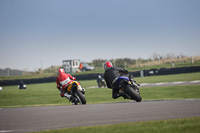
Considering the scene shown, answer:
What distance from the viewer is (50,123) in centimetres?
694

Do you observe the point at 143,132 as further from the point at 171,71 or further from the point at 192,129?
the point at 171,71

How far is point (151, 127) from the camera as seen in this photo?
5.63 m

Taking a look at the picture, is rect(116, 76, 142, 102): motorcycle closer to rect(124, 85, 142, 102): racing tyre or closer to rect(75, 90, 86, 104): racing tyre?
rect(124, 85, 142, 102): racing tyre

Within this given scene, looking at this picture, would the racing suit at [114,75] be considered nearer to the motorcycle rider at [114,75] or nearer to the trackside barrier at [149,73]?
the motorcycle rider at [114,75]

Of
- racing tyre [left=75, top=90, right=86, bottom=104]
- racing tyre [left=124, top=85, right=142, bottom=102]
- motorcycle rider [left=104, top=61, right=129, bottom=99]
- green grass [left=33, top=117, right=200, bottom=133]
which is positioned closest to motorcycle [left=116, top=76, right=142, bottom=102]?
racing tyre [left=124, top=85, right=142, bottom=102]

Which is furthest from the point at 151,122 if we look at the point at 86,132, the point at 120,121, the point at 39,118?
the point at 39,118

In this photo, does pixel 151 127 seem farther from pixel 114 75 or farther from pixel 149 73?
pixel 149 73

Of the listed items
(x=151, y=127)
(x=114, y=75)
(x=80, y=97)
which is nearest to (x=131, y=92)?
(x=114, y=75)

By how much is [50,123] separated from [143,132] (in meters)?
2.39

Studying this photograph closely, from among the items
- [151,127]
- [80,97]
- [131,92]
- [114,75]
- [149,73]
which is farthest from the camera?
[149,73]

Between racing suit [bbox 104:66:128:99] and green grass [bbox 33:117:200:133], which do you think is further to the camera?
racing suit [bbox 104:66:128:99]

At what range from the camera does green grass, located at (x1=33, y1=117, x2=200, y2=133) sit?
5.32 metres

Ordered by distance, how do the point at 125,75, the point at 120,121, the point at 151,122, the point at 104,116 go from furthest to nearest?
the point at 125,75 → the point at 104,116 → the point at 120,121 → the point at 151,122

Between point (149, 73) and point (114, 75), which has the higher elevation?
point (114, 75)
